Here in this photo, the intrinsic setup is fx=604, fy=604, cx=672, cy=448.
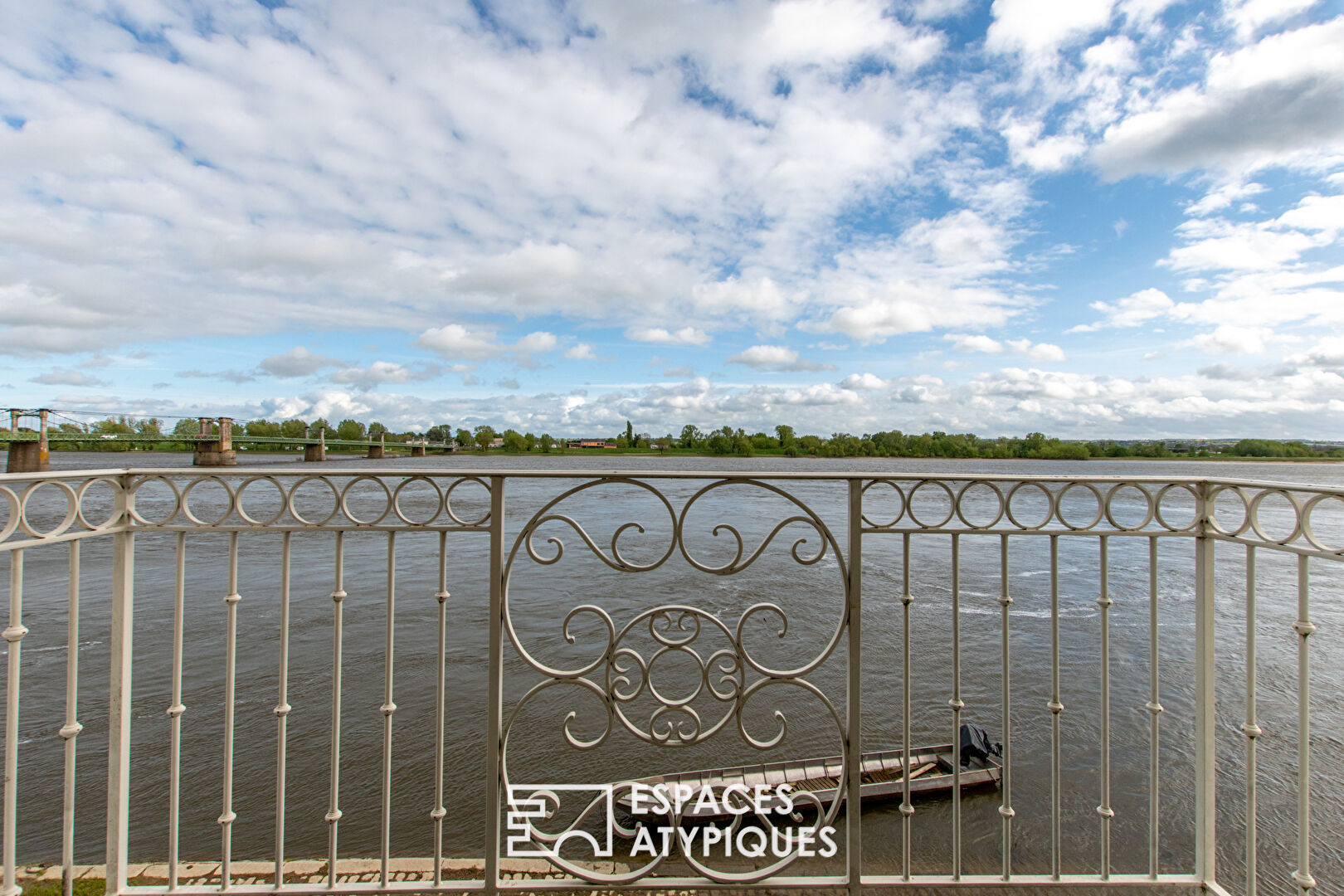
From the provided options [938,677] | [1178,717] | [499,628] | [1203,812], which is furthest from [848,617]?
[1178,717]

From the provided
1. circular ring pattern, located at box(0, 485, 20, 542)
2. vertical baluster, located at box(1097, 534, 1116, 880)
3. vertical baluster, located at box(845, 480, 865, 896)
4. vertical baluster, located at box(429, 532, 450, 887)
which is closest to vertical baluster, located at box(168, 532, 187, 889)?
circular ring pattern, located at box(0, 485, 20, 542)

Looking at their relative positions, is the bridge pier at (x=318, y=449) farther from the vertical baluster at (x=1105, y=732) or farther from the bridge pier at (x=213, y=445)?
the vertical baluster at (x=1105, y=732)

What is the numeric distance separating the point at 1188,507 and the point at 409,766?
124 feet

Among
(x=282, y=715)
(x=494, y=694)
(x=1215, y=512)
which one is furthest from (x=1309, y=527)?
(x=282, y=715)

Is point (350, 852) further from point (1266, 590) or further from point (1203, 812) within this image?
point (1266, 590)

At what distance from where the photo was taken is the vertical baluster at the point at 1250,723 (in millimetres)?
1901

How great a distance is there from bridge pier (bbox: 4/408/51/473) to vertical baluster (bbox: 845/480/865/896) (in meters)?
57.9

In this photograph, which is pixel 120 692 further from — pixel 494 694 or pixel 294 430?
pixel 294 430

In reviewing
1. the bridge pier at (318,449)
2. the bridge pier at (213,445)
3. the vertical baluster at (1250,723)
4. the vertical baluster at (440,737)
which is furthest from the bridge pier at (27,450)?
the vertical baluster at (1250,723)

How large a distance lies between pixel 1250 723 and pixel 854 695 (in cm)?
126

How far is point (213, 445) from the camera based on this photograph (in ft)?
163

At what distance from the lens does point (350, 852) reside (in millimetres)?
5688

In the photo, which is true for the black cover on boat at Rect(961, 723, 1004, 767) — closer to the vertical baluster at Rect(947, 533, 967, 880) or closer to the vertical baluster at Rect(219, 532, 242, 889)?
the vertical baluster at Rect(947, 533, 967, 880)

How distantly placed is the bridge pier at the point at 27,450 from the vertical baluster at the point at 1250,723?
58964 millimetres
